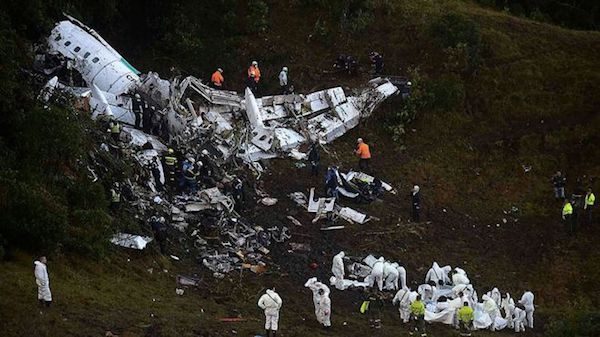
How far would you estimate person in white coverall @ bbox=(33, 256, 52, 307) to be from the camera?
2284 centimetres

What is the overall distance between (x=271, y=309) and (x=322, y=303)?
7.47ft

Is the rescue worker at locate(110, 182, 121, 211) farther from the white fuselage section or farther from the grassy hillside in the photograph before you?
the white fuselage section

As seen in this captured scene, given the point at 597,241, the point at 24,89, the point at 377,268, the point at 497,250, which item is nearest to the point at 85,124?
the point at 24,89

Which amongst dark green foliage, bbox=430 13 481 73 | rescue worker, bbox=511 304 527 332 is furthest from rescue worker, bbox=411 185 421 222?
dark green foliage, bbox=430 13 481 73

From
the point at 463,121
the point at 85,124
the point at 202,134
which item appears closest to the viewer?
the point at 85,124

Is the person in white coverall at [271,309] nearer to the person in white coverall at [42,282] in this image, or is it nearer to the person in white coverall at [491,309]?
the person in white coverall at [42,282]

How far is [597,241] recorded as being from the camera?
33.9 m

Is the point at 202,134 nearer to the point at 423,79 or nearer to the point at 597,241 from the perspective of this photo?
the point at 423,79

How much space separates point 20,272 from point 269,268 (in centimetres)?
815

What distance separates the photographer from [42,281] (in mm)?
23078

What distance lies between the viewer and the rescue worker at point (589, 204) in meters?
34.4

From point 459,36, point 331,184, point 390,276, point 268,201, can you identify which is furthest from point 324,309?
point 459,36

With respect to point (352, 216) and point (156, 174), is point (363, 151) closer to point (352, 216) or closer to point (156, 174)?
point (352, 216)

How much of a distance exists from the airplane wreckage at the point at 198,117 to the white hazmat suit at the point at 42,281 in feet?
26.6
